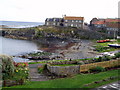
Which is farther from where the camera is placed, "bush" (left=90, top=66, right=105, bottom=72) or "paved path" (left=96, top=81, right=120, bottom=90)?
"bush" (left=90, top=66, right=105, bottom=72)

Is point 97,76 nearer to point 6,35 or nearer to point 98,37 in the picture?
point 98,37

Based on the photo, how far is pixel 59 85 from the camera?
1933 cm

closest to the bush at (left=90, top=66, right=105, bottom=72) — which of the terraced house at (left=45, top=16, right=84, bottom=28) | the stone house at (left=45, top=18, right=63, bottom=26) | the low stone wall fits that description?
the low stone wall

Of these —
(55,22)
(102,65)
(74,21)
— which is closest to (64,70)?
(102,65)

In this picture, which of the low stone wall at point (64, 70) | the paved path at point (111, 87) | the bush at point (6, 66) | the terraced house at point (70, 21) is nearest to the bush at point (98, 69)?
Answer: the low stone wall at point (64, 70)

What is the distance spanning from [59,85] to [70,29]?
80.6m

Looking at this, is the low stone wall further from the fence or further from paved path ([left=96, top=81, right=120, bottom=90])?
paved path ([left=96, top=81, right=120, bottom=90])

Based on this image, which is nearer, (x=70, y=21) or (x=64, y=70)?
(x=64, y=70)

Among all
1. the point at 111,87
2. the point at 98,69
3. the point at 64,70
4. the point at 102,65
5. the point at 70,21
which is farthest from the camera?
the point at 70,21

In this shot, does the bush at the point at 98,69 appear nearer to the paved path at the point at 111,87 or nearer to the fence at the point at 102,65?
the fence at the point at 102,65

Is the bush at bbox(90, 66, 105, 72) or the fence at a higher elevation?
the fence

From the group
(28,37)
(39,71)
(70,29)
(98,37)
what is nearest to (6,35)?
(28,37)

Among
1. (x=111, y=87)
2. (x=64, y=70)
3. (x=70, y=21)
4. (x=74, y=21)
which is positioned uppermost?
(x=70, y=21)

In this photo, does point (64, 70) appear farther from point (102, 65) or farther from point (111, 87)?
point (111, 87)
